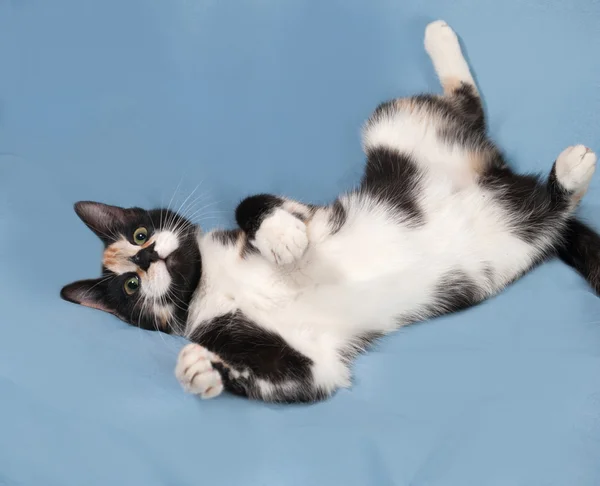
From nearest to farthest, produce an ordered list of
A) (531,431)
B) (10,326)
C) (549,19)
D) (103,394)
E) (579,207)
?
(531,431)
(103,394)
(10,326)
(579,207)
(549,19)

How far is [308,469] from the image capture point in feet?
4.32

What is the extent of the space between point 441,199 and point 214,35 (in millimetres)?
989

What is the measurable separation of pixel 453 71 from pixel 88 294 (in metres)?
1.27

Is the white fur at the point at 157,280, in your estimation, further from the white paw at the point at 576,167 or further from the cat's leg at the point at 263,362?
the white paw at the point at 576,167

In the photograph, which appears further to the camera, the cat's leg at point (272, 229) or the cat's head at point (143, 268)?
the cat's head at point (143, 268)

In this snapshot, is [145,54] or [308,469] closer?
[308,469]

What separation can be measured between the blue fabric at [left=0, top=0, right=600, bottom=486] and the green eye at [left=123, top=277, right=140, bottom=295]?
0.13 m

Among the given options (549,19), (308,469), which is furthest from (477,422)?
(549,19)

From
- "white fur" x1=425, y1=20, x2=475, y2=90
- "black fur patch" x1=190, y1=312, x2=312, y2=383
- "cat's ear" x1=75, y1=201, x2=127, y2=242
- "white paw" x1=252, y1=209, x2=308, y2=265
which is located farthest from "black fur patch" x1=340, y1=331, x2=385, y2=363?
"white fur" x1=425, y1=20, x2=475, y2=90

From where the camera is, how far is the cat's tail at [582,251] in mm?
1573

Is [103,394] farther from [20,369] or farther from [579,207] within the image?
[579,207]

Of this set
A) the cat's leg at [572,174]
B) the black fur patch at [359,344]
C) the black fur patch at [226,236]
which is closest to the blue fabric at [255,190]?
the black fur patch at [359,344]

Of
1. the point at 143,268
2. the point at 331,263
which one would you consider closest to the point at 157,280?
the point at 143,268

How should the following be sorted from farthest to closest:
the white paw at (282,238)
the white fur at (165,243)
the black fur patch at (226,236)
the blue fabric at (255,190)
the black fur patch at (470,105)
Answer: the black fur patch at (470,105)
the black fur patch at (226,236)
the white fur at (165,243)
the white paw at (282,238)
the blue fabric at (255,190)
